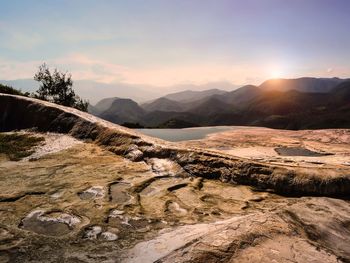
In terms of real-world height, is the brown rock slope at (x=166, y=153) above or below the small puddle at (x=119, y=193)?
above

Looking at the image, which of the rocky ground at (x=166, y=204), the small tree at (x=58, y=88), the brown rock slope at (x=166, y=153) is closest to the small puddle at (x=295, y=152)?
the rocky ground at (x=166, y=204)

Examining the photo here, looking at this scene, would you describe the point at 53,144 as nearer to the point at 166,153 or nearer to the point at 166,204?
the point at 166,153

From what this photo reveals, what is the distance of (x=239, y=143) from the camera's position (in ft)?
29.5

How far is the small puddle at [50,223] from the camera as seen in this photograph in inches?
147

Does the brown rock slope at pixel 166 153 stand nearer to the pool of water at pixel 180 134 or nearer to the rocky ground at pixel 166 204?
the rocky ground at pixel 166 204

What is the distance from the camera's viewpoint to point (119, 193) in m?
4.96

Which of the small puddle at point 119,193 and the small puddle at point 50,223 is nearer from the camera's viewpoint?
the small puddle at point 50,223

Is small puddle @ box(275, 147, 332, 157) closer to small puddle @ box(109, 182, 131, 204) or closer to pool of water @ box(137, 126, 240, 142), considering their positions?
pool of water @ box(137, 126, 240, 142)

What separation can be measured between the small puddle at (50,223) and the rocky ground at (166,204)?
0.04 feet

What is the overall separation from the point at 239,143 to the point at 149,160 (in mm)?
3345

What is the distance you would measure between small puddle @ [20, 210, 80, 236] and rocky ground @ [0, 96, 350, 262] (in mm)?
12

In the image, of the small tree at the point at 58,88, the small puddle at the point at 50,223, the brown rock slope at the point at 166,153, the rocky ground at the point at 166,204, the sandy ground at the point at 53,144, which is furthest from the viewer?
the small tree at the point at 58,88

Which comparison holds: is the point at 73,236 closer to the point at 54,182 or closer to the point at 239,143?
the point at 54,182

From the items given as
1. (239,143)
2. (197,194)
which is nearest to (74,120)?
(239,143)
